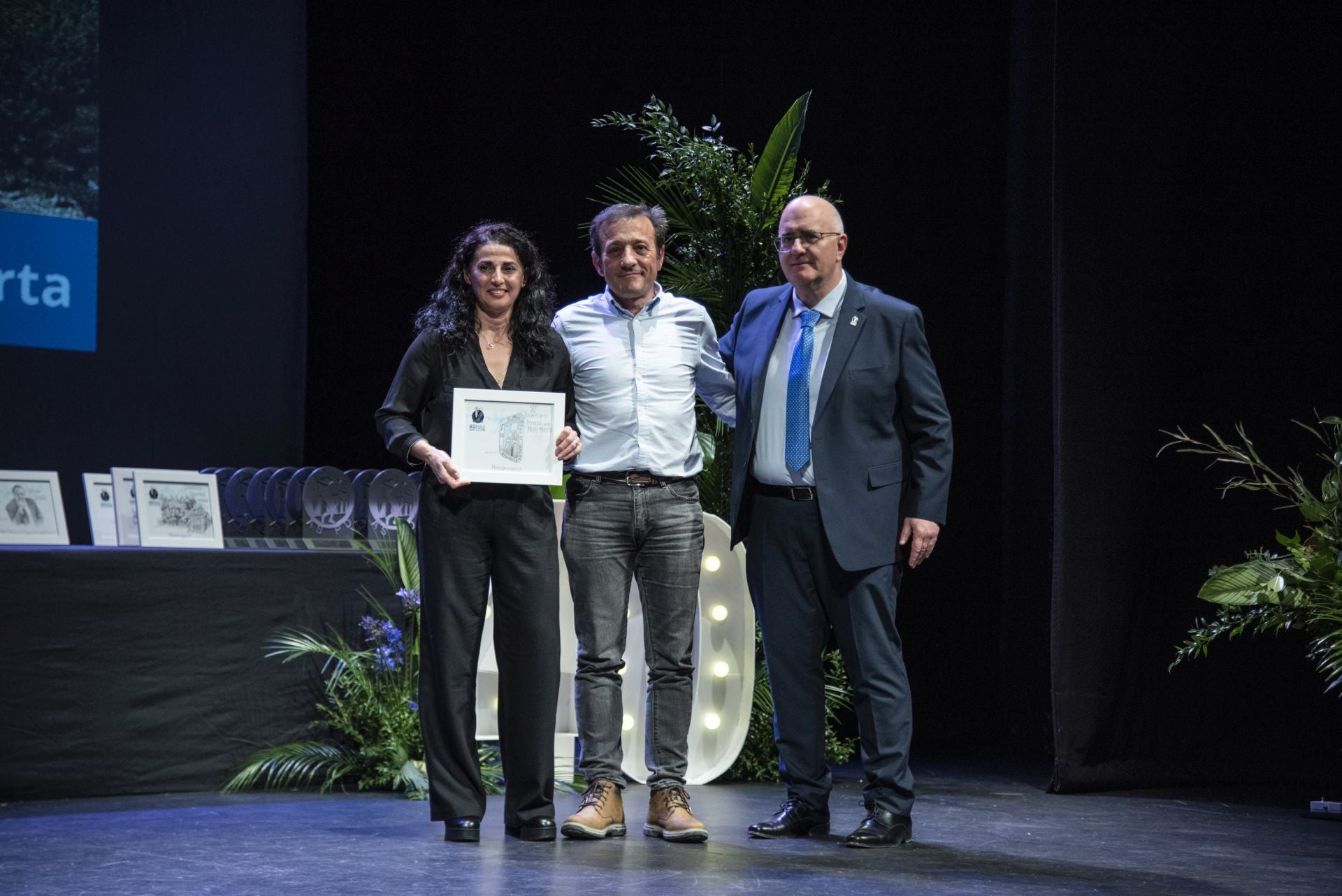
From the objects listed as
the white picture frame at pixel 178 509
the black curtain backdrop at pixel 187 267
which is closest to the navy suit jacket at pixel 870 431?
the white picture frame at pixel 178 509

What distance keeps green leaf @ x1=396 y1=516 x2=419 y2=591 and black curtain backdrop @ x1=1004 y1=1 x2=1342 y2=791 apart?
2.19 meters

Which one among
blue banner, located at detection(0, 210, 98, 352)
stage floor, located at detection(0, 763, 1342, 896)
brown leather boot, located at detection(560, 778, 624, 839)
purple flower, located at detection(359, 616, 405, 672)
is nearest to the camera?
stage floor, located at detection(0, 763, 1342, 896)

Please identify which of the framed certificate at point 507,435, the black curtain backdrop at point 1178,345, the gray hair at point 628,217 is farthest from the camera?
the black curtain backdrop at point 1178,345

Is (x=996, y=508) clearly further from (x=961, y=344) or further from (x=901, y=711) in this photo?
(x=901, y=711)

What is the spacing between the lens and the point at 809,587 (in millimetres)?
3643

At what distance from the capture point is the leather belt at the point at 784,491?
3.60 m

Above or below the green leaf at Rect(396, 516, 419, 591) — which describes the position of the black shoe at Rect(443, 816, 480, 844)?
below

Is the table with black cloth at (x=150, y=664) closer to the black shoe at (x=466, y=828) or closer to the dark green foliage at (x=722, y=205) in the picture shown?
the black shoe at (x=466, y=828)

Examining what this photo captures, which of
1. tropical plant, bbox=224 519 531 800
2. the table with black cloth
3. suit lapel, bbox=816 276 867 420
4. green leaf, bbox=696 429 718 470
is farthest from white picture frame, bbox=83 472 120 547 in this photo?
suit lapel, bbox=816 276 867 420

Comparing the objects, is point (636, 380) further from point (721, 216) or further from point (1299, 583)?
point (1299, 583)

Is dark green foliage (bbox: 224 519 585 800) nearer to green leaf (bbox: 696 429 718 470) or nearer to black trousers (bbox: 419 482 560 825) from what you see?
black trousers (bbox: 419 482 560 825)

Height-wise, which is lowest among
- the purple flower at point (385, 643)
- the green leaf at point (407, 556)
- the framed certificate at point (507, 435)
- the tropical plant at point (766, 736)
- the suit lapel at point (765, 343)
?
the tropical plant at point (766, 736)

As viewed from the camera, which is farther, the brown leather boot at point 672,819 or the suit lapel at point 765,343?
the suit lapel at point 765,343

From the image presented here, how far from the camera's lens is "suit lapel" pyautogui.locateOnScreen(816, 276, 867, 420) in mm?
3594
